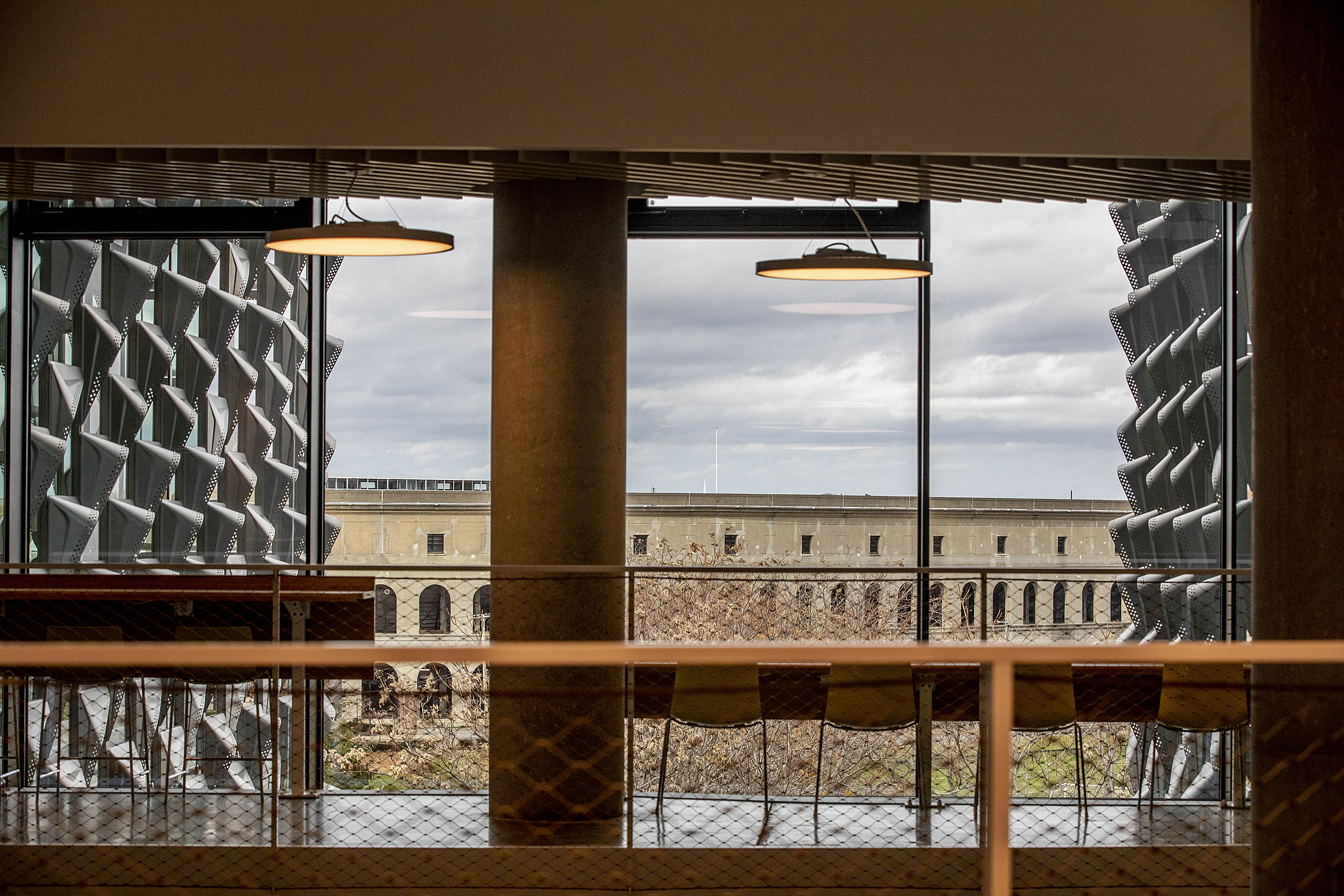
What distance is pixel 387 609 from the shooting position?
6.50 meters

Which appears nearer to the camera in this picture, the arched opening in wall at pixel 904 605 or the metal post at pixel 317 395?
the metal post at pixel 317 395

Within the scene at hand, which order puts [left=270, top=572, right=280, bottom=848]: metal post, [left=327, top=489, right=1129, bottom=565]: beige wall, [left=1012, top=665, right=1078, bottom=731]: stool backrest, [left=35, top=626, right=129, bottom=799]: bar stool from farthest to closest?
[left=327, top=489, right=1129, bottom=565]: beige wall, [left=35, top=626, right=129, bottom=799]: bar stool, [left=1012, top=665, right=1078, bottom=731]: stool backrest, [left=270, top=572, right=280, bottom=848]: metal post

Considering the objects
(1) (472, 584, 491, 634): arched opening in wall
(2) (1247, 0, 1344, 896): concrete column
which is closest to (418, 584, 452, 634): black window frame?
(1) (472, 584, 491, 634): arched opening in wall

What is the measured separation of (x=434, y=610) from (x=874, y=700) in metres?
3.31

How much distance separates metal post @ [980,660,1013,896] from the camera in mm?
1609

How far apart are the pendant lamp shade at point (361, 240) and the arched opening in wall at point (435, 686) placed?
2.82m

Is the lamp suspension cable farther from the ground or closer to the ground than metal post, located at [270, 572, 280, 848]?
farther from the ground

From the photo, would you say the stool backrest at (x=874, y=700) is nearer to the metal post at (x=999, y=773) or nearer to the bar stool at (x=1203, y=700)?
the bar stool at (x=1203, y=700)

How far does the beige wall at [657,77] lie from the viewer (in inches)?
167

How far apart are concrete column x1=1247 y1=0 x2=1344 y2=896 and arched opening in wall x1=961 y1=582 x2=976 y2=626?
4.34 metres

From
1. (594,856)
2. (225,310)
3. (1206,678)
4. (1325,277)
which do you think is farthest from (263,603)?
(1325,277)

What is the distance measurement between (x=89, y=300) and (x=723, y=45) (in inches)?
154

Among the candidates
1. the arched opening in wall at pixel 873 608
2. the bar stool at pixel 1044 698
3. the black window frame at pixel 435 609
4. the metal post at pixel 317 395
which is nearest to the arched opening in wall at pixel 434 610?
the black window frame at pixel 435 609

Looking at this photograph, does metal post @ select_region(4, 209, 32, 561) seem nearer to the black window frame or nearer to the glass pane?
the glass pane
